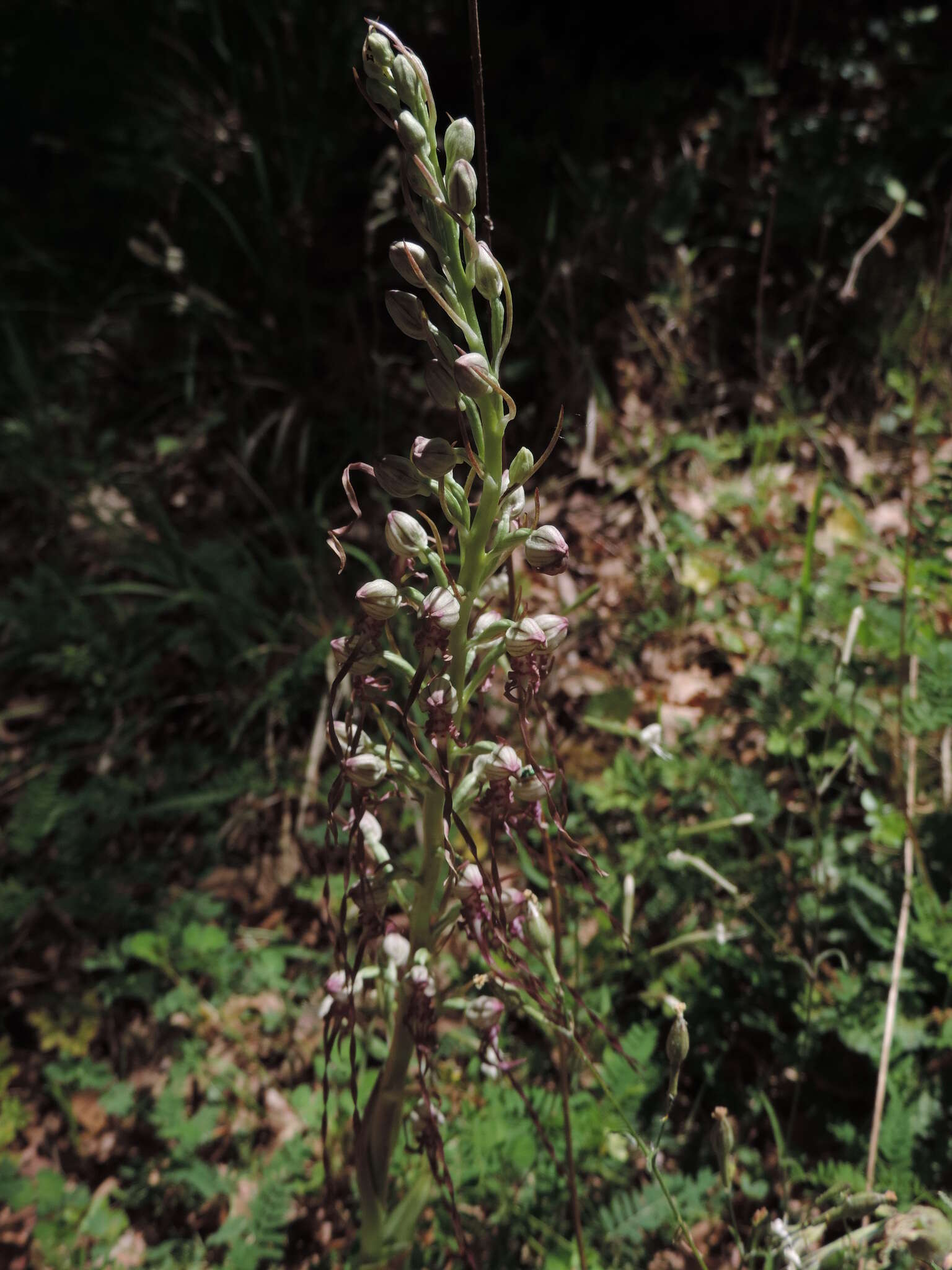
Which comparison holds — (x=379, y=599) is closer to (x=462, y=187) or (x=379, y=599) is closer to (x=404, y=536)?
(x=404, y=536)

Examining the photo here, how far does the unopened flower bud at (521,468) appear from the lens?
1.03 m

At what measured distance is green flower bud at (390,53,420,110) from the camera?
931 mm

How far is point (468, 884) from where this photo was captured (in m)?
1.18

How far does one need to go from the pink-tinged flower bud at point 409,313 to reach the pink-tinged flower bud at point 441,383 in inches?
1.9

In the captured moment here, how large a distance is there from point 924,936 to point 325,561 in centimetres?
224

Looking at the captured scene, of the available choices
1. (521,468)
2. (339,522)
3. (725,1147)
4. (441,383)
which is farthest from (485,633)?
(339,522)

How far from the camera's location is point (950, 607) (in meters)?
2.54

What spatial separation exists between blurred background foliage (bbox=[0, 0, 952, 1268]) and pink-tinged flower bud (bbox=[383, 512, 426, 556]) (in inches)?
40.9

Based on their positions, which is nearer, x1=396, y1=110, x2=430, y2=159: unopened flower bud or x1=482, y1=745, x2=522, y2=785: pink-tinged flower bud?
x1=396, y1=110, x2=430, y2=159: unopened flower bud

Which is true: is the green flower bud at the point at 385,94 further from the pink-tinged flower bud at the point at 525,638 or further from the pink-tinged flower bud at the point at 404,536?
the pink-tinged flower bud at the point at 525,638

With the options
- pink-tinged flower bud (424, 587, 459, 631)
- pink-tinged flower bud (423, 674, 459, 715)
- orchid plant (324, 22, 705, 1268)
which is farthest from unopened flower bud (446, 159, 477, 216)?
pink-tinged flower bud (423, 674, 459, 715)

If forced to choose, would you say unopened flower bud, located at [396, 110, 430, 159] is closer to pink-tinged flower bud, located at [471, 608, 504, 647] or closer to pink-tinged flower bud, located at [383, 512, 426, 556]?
pink-tinged flower bud, located at [383, 512, 426, 556]

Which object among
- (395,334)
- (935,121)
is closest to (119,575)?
(395,334)

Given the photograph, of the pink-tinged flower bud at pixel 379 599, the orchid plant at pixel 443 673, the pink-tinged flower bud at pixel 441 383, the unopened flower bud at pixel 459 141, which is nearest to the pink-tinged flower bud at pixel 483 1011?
the orchid plant at pixel 443 673
